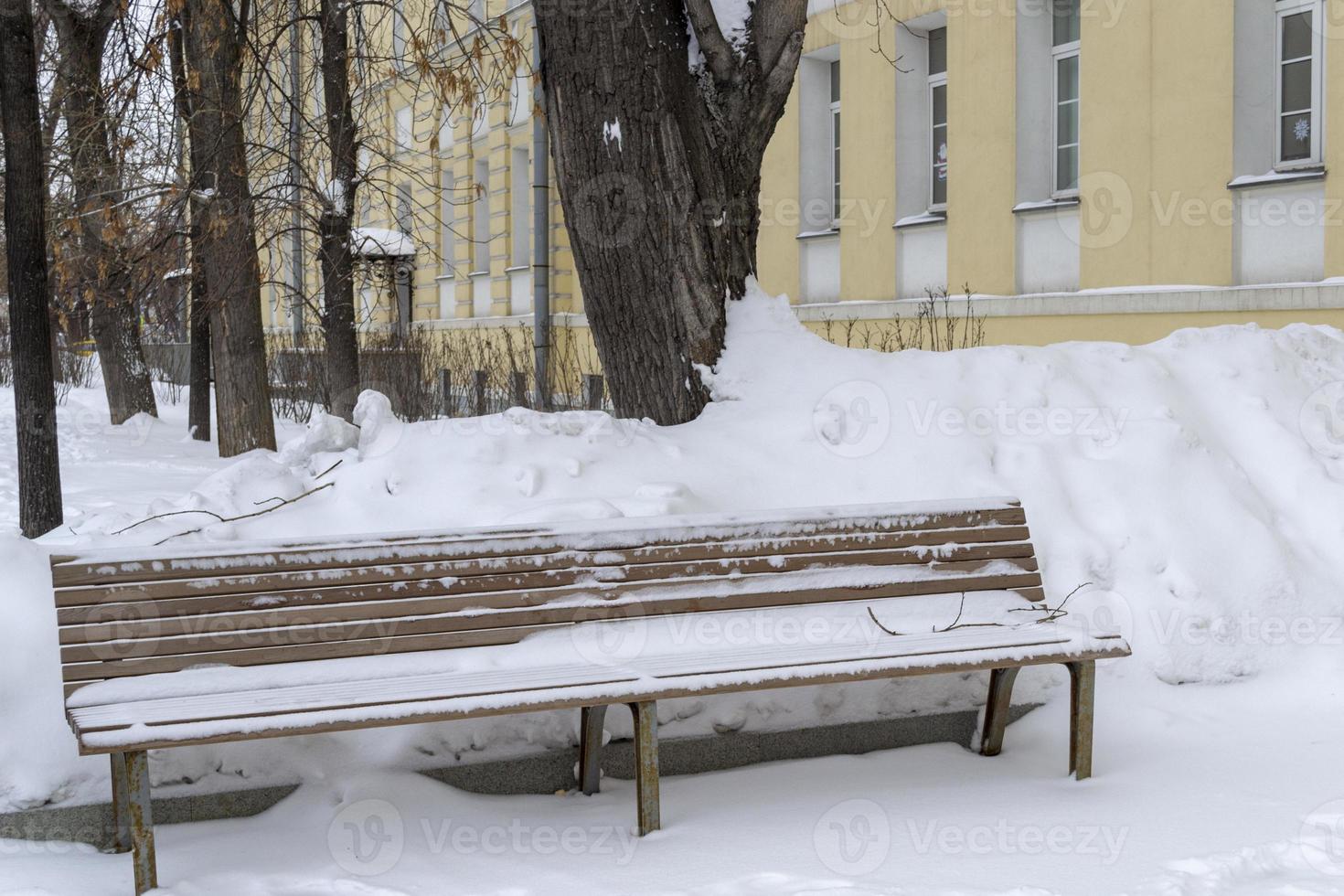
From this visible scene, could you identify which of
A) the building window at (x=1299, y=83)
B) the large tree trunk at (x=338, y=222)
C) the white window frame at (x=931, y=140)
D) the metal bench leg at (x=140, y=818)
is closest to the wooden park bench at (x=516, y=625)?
the metal bench leg at (x=140, y=818)

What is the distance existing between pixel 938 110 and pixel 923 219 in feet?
4.38

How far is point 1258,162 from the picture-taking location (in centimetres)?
1093

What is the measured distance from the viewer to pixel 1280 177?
10531mm

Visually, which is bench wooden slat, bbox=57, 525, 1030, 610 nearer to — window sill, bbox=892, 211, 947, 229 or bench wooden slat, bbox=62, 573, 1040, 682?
bench wooden slat, bbox=62, 573, 1040, 682

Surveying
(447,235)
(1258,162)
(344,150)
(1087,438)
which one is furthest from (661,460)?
(447,235)

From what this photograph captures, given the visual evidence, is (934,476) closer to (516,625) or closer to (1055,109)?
(516,625)

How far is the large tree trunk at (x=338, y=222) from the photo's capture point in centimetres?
909

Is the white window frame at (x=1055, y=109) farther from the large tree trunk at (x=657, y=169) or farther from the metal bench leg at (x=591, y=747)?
the metal bench leg at (x=591, y=747)

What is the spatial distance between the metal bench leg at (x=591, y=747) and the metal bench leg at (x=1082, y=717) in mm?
1310

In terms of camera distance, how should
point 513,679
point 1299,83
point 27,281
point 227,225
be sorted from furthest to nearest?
1. point 1299,83
2. point 227,225
3. point 27,281
4. point 513,679

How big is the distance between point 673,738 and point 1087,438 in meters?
2.10

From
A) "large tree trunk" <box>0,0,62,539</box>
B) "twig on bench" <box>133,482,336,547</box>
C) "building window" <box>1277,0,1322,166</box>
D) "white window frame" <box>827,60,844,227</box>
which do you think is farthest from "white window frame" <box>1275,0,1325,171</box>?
"large tree trunk" <box>0,0,62,539</box>

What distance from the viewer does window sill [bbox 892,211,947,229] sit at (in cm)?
1410

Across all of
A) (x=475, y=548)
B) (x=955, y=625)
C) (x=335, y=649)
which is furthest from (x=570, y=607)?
(x=955, y=625)
